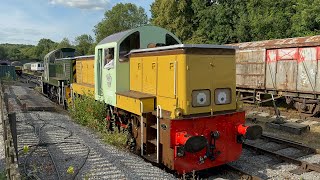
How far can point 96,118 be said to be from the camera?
10.2m

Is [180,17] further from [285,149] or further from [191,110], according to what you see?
[191,110]

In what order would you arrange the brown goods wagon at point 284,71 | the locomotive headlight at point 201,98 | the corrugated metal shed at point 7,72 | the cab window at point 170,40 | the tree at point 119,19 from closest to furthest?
the locomotive headlight at point 201,98, the cab window at point 170,40, the brown goods wagon at point 284,71, the corrugated metal shed at point 7,72, the tree at point 119,19

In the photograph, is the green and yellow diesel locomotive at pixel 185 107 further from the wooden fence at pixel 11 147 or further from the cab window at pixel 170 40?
the wooden fence at pixel 11 147

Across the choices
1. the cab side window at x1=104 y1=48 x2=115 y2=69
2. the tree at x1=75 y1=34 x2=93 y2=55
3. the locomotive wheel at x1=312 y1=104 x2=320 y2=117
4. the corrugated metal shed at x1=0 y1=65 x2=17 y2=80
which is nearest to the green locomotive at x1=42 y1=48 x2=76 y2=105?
the cab side window at x1=104 y1=48 x2=115 y2=69

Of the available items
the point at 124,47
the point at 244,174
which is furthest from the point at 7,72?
the point at 244,174

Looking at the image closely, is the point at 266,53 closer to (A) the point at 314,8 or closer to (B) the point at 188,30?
(A) the point at 314,8

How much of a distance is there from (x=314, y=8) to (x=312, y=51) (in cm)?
1187

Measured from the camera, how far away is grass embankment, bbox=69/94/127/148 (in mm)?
8391

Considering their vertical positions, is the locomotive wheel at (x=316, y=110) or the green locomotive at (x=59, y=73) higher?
the green locomotive at (x=59, y=73)

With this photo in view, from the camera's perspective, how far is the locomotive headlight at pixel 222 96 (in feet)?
22.1

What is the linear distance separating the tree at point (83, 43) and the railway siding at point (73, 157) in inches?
2933

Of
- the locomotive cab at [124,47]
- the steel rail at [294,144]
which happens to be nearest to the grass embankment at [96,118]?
the locomotive cab at [124,47]

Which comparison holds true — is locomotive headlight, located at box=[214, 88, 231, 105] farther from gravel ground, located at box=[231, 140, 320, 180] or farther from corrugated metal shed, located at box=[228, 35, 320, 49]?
corrugated metal shed, located at box=[228, 35, 320, 49]

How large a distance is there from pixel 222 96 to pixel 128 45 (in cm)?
311
